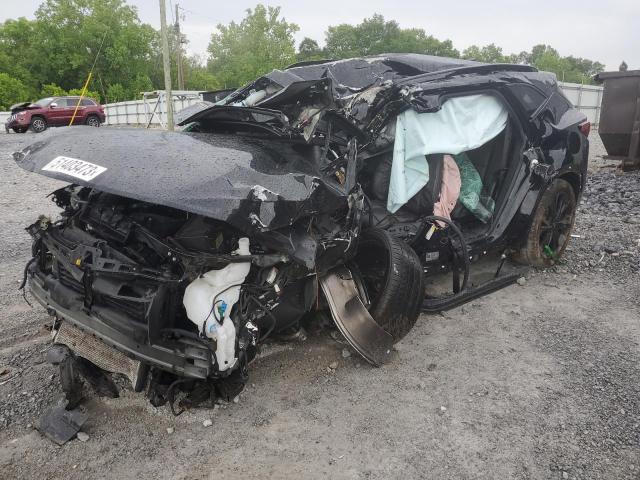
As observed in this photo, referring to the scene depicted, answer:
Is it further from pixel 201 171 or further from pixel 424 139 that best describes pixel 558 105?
pixel 201 171

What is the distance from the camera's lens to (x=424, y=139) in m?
3.30

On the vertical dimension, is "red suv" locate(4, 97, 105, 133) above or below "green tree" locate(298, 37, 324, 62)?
below

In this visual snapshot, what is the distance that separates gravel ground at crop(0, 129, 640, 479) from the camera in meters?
2.26

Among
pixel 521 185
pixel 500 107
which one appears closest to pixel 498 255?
pixel 521 185

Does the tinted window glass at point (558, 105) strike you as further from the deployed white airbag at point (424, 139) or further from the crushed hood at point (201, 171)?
the crushed hood at point (201, 171)

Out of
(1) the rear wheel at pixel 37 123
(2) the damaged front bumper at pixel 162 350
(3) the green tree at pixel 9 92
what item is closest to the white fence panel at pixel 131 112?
(1) the rear wheel at pixel 37 123

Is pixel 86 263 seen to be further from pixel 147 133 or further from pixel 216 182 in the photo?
pixel 147 133

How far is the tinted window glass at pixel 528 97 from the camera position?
381cm

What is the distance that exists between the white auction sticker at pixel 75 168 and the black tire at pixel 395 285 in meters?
1.60

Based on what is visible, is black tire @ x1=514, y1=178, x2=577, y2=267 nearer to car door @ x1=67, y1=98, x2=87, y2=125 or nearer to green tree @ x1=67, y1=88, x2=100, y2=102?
car door @ x1=67, y1=98, x2=87, y2=125

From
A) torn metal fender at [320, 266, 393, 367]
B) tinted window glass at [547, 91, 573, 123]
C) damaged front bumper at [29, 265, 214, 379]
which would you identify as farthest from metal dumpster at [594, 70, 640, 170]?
damaged front bumper at [29, 265, 214, 379]

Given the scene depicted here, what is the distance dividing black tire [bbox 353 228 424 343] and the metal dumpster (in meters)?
8.32

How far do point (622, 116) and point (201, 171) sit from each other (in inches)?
380

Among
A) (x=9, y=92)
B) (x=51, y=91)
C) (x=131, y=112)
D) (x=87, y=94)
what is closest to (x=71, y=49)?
(x=51, y=91)
